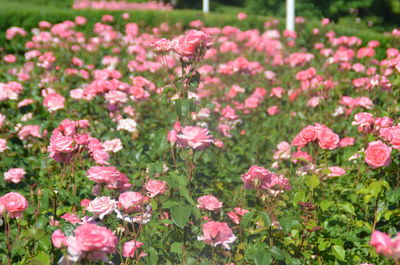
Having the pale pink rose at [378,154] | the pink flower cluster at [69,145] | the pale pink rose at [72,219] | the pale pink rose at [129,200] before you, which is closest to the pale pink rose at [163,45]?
the pink flower cluster at [69,145]

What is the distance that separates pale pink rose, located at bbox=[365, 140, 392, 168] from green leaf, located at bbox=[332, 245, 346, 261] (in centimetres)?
37

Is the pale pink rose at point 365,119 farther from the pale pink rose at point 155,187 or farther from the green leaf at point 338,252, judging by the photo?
the pale pink rose at point 155,187

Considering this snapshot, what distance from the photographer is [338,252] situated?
6.77 ft

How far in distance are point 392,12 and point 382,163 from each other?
17.5 metres

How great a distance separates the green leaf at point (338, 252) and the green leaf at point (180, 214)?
2.12ft

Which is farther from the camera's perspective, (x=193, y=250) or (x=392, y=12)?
(x=392, y=12)

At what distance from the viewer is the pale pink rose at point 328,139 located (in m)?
2.19

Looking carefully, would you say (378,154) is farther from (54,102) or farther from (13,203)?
(54,102)

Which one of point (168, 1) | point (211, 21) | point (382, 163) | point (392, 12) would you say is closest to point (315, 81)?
point (382, 163)

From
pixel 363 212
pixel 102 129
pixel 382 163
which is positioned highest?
pixel 382 163

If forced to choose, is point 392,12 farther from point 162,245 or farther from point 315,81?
point 162,245

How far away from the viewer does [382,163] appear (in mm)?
2061

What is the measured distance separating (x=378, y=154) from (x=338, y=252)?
44 cm

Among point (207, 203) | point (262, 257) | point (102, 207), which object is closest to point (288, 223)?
point (262, 257)
